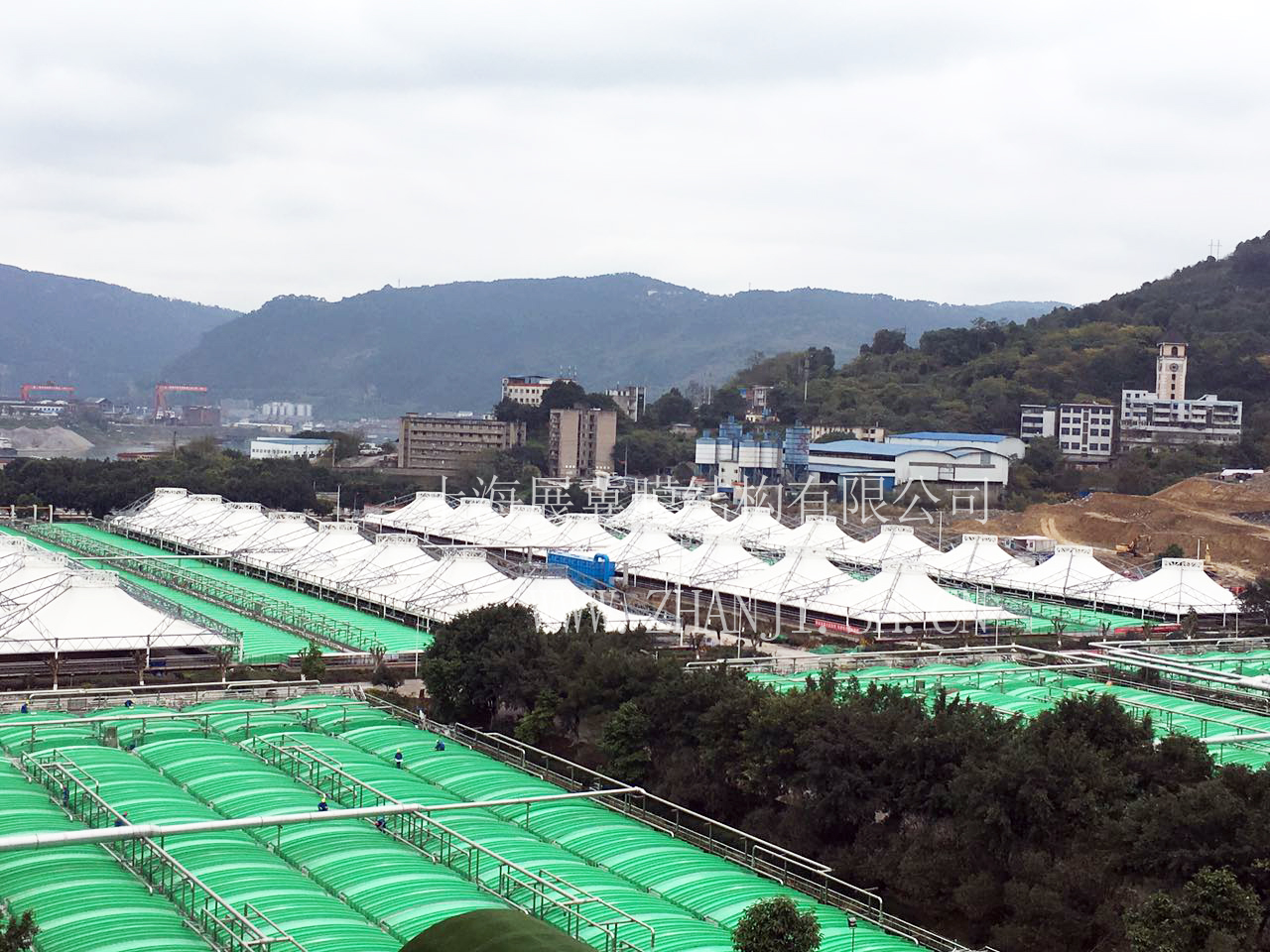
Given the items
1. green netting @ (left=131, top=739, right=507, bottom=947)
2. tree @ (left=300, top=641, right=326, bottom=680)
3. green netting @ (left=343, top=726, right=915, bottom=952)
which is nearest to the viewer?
green netting @ (left=131, top=739, right=507, bottom=947)

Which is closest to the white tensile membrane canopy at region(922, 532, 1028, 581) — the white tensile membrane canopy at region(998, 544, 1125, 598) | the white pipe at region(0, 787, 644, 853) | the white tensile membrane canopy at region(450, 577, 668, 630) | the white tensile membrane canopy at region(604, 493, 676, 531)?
the white tensile membrane canopy at region(998, 544, 1125, 598)

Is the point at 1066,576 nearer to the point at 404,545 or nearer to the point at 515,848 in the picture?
the point at 404,545

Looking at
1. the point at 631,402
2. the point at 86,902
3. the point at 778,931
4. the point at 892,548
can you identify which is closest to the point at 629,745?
the point at 778,931

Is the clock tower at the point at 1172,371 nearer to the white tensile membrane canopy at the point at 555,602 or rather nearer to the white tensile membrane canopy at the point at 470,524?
the white tensile membrane canopy at the point at 470,524

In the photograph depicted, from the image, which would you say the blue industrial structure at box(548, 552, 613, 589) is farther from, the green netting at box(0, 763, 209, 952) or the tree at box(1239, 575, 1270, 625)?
the green netting at box(0, 763, 209, 952)

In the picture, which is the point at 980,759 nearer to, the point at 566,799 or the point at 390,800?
the point at 566,799
